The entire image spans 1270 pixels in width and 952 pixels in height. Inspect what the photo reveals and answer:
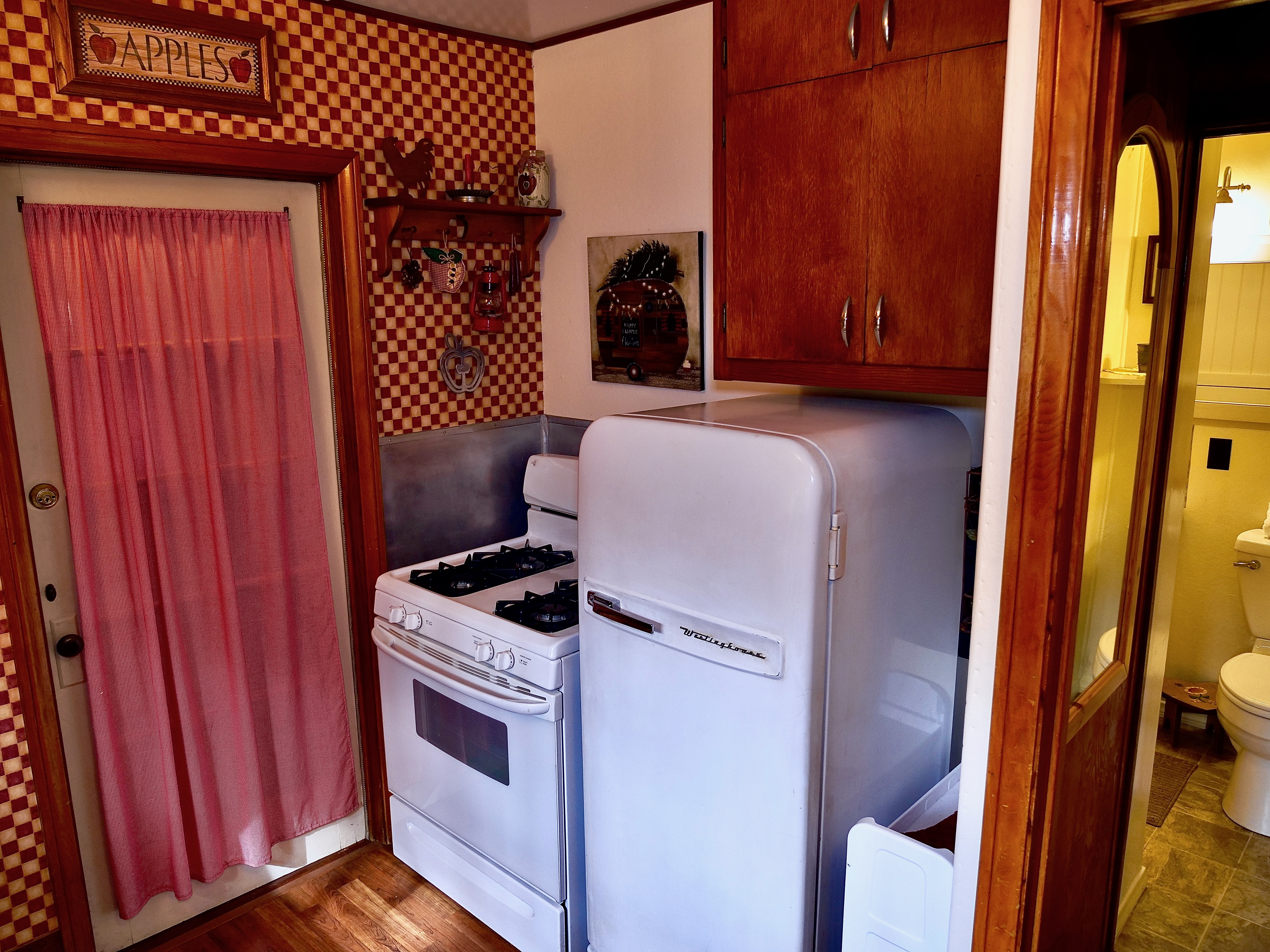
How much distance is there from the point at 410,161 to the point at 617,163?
0.64m

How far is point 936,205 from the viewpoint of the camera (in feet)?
5.59

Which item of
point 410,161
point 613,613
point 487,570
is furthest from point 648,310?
point 613,613

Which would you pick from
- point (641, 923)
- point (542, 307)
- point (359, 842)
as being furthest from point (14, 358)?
point (641, 923)

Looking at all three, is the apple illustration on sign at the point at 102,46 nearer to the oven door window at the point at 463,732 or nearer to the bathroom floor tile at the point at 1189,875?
the oven door window at the point at 463,732

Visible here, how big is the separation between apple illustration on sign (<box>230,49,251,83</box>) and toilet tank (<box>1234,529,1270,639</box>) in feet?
12.1

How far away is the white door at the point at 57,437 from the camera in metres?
2.15

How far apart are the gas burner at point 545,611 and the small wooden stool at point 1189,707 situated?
265 cm

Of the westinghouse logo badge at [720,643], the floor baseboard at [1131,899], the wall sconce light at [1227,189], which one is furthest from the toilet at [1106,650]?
the wall sconce light at [1227,189]

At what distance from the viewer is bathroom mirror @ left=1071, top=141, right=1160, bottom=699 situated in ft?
4.50

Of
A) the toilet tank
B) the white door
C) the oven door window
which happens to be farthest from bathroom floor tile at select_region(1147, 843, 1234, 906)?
the white door

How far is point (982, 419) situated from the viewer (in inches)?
82.3

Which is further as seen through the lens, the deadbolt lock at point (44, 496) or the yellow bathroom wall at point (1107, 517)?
the deadbolt lock at point (44, 496)

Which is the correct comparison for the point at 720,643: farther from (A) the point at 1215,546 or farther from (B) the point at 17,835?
(A) the point at 1215,546

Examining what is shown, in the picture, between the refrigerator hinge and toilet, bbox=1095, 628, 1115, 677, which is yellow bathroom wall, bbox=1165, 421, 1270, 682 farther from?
the refrigerator hinge
